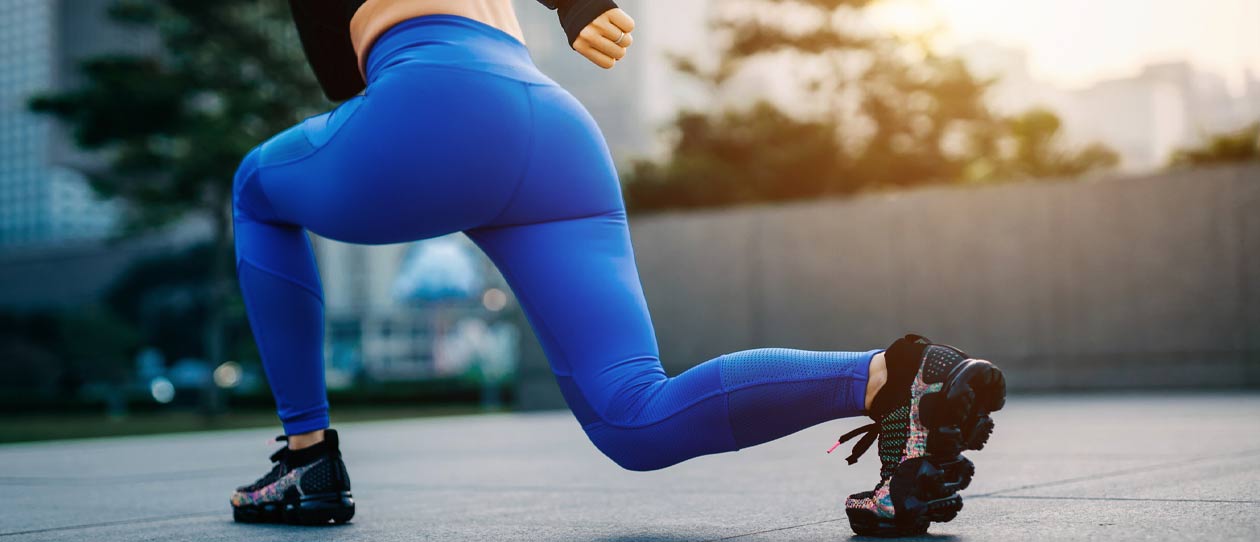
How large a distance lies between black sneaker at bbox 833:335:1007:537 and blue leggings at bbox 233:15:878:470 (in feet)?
0.21

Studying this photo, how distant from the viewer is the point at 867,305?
12602mm

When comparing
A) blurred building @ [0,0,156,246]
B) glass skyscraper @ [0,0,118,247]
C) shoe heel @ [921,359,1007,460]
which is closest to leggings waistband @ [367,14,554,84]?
shoe heel @ [921,359,1007,460]

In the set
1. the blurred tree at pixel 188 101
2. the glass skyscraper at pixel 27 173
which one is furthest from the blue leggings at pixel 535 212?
the glass skyscraper at pixel 27 173

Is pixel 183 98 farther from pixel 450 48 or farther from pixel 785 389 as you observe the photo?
pixel 785 389

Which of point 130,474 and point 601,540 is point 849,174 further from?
point 601,540

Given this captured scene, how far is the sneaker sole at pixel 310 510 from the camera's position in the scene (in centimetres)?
254

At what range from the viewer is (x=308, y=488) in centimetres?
255

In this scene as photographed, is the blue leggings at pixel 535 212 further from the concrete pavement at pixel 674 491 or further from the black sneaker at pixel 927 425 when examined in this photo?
the concrete pavement at pixel 674 491

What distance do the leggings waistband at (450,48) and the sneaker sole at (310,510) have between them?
0.86 meters

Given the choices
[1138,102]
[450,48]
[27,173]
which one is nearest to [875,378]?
[450,48]

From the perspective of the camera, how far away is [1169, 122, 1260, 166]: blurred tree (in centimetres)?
2795

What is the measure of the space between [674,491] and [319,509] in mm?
1023

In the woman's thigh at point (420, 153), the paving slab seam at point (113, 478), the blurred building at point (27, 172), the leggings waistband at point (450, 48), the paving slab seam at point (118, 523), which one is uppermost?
the blurred building at point (27, 172)

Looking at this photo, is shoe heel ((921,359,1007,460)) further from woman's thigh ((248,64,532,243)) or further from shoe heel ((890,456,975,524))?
woman's thigh ((248,64,532,243))
